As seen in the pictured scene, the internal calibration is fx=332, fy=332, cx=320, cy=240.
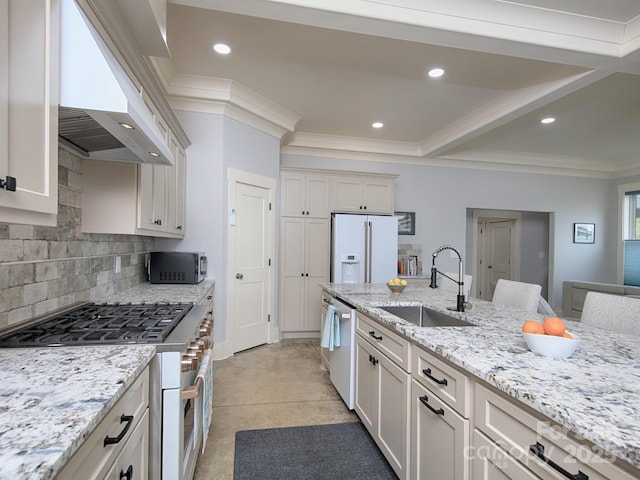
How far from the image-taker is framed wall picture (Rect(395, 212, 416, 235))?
5.50 m

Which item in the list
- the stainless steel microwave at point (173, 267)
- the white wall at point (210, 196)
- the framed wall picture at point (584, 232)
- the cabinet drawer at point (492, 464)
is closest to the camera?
the cabinet drawer at point (492, 464)

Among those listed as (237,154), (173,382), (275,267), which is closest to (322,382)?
(275,267)

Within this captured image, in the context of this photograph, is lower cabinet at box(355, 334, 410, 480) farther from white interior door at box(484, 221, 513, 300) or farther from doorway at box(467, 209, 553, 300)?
white interior door at box(484, 221, 513, 300)

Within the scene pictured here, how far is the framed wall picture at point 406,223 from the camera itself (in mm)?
5500

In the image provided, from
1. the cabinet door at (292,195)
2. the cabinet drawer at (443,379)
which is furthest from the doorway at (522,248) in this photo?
the cabinet drawer at (443,379)

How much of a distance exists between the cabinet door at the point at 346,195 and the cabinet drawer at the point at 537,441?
3.75 meters

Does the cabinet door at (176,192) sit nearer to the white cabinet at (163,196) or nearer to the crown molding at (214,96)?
the white cabinet at (163,196)

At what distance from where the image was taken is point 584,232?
6.34 m

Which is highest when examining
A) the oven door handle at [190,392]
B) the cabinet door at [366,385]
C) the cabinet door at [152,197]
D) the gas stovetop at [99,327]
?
the cabinet door at [152,197]

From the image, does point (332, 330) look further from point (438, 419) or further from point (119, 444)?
point (119, 444)

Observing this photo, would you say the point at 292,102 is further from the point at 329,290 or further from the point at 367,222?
the point at 329,290

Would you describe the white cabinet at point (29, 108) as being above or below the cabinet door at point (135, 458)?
above

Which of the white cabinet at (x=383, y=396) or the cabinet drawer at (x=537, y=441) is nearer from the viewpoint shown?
the cabinet drawer at (x=537, y=441)

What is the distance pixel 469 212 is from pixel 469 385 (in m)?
6.17
